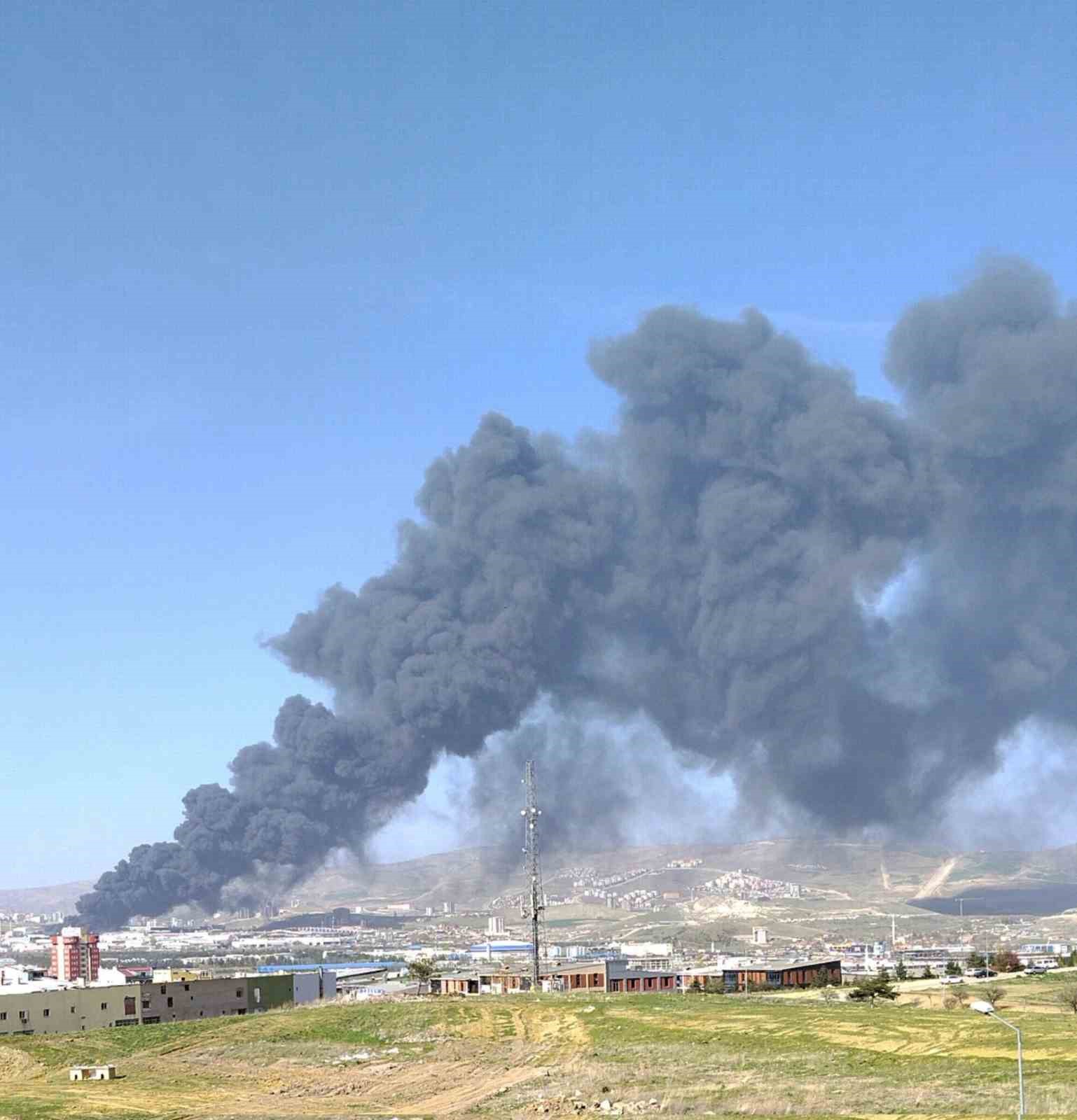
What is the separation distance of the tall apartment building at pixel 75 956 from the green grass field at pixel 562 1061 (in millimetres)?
40221

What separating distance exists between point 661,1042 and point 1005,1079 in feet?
54.8

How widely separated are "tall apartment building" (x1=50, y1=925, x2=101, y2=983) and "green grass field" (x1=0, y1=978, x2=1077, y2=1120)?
40.2m

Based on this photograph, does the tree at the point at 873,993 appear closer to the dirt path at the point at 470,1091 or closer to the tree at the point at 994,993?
the tree at the point at 994,993

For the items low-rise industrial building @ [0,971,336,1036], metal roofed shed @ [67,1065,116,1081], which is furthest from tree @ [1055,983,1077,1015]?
low-rise industrial building @ [0,971,336,1036]


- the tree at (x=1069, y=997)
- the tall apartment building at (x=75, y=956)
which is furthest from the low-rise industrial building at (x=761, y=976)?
the tall apartment building at (x=75, y=956)

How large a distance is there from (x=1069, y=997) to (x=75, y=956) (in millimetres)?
76384

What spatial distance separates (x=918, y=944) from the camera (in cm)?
19975

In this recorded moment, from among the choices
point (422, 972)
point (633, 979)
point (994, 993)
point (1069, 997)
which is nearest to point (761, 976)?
point (633, 979)

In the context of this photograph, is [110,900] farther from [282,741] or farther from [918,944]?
[918,944]

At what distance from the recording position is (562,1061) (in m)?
57.1

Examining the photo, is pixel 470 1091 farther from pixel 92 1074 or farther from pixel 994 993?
pixel 994 993

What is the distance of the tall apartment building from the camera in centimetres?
11481

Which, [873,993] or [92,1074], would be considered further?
[873,993]

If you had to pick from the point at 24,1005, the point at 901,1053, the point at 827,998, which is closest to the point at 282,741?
the point at 24,1005
